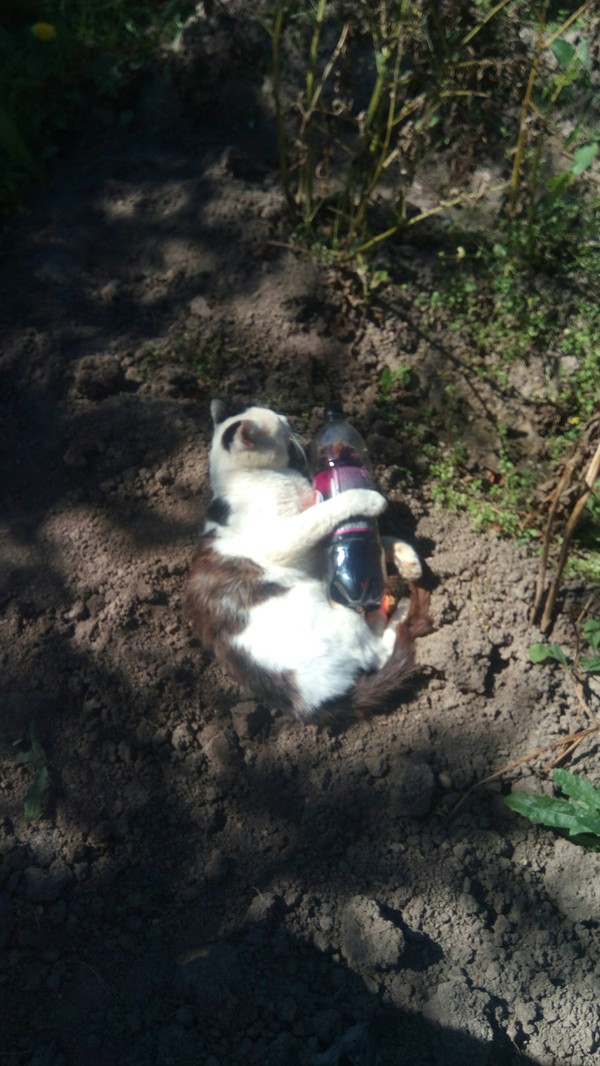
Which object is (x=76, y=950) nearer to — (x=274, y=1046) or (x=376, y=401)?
(x=274, y=1046)

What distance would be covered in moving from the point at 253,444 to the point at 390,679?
1210mm

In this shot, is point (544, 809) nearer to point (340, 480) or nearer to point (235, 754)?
point (235, 754)

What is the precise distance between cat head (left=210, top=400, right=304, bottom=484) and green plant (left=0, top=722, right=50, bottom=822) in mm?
1396

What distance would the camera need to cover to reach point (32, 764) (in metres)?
3.28

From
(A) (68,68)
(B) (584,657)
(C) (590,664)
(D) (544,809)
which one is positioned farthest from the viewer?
(A) (68,68)

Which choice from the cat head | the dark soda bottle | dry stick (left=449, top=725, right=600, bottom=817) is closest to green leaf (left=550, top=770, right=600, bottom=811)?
dry stick (left=449, top=725, right=600, bottom=817)

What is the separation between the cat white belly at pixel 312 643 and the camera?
3.25 metres

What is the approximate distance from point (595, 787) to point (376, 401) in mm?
2218

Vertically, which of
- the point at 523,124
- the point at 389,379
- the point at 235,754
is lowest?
the point at 235,754

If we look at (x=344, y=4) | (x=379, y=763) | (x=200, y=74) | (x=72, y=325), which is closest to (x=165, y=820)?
(x=379, y=763)

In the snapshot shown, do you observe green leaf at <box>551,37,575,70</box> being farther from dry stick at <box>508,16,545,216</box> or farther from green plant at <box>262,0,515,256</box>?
green plant at <box>262,0,515,256</box>

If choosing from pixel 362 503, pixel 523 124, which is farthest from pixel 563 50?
pixel 362 503

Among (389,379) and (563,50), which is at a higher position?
(563,50)

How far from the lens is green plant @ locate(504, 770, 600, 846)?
3008mm
